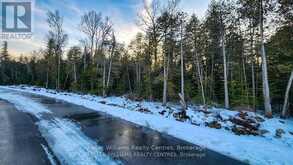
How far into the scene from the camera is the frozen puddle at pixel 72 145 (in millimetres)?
4574

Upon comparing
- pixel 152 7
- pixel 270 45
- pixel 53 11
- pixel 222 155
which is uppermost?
pixel 53 11

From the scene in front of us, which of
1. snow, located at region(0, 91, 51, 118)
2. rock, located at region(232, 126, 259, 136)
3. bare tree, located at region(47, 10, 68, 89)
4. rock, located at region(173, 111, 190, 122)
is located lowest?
rock, located at region(232, 126, 259, 136)

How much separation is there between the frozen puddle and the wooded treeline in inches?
275

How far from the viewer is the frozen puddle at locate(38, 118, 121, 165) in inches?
180

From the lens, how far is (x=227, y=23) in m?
20.2

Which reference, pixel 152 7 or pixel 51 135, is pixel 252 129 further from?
pixel 152 7

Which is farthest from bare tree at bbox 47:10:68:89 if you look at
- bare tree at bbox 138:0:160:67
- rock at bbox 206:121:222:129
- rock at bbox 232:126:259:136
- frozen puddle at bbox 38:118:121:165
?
rock at bbox 232:126:259:136

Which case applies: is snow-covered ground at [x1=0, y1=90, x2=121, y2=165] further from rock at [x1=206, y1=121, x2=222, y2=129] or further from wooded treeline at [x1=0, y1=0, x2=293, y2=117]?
wooded treeline at [x1=0, y1=0, x2=293, y2=117]

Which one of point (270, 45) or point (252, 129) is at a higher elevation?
point (270, 45)

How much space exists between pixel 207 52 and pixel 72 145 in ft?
76.9

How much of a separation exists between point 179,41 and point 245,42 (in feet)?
22.9

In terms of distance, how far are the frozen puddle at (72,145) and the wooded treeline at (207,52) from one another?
6.99 metres

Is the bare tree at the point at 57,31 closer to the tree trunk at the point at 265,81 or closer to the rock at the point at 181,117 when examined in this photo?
the tree trunk at the point at 265,81

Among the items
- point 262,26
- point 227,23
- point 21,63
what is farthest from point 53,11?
point 21,63
